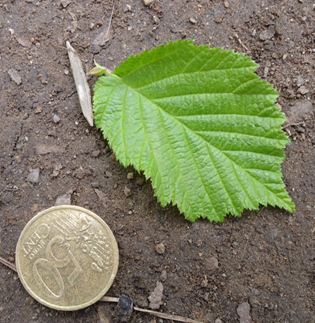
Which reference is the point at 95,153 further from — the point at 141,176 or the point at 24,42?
the point at 24,42

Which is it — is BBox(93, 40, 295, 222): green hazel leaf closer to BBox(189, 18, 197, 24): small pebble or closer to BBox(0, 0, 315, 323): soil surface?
BBox(0, 0, 315, 323): soil surface

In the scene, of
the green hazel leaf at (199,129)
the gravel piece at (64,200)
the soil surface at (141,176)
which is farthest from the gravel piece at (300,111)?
the gravel piece at (64,200)

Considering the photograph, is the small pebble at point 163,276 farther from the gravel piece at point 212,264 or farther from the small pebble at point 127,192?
the small pebble at point 127,192

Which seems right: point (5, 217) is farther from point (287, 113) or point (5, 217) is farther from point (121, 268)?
point (287, 113)

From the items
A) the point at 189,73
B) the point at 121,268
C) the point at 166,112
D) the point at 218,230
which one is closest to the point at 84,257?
the point at 121,268

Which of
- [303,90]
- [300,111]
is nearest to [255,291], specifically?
[300,111]

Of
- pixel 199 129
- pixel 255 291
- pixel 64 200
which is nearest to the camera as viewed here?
pixel 199 129

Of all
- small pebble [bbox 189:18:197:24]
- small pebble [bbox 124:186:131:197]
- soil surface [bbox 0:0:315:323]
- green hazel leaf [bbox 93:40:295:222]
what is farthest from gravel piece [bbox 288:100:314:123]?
small pebble [bbox 124:186:131:197]
